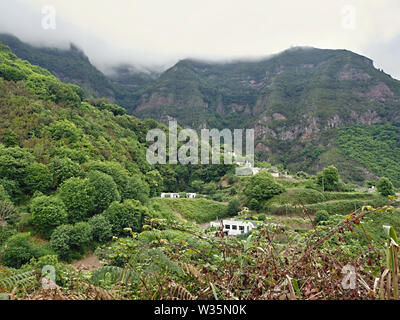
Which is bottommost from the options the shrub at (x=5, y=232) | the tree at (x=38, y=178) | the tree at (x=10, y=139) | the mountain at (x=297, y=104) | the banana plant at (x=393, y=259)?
the shrub at (x=5, y=232)

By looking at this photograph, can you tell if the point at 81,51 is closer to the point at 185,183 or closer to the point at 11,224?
the point at 185,183

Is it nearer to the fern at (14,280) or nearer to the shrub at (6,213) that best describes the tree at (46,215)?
the shrub at (6,213)

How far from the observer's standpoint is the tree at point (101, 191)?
17.0 metres

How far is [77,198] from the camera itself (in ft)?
51.1

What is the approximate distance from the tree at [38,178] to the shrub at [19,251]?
17.6ft

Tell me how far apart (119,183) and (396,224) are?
79.2 ft

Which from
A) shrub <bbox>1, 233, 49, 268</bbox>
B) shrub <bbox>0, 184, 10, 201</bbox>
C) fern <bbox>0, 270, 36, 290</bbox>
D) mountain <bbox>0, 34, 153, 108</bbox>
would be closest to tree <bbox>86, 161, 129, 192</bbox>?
shrub <bbox>0, 184, 10, 201</bbox>

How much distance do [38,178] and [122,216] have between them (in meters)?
6.61

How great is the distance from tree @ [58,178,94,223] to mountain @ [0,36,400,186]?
50.8 m

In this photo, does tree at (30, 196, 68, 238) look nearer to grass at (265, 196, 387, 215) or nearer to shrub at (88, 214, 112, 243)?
shrub at (88, 214, 112, 243)

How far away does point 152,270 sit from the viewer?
1977mm

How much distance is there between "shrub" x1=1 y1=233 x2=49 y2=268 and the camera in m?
10.9

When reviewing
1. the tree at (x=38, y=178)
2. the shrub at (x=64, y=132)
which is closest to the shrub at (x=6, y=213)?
the tree at (x=38, y=178)
